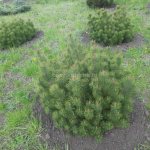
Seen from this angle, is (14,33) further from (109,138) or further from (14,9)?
(109,138)

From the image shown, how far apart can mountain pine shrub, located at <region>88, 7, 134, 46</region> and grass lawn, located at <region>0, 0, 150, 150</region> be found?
40 cm

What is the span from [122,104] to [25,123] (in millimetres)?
1642

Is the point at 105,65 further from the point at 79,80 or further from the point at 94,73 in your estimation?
the point at 79,80

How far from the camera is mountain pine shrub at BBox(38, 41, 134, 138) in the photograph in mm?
4410

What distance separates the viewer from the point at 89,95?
4570mm

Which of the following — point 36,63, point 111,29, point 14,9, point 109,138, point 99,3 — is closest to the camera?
point 109,138

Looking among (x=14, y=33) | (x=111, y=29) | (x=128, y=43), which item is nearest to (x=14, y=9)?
(x=14, y=33)

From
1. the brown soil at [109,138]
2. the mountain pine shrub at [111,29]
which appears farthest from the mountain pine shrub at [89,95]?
the mountain pine shrub at [111,29]

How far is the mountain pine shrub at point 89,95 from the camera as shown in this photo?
4.41 m

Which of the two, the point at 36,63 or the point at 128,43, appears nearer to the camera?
the point at 36,63

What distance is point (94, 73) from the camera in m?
4.62

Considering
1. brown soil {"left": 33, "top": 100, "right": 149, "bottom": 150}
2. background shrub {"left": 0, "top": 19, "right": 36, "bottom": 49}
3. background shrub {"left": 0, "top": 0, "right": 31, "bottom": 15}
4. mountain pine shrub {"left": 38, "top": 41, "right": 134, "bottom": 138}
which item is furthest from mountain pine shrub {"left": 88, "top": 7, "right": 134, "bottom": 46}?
background shrub {"left": 0, "top": 0, "right": 31, "bottom": 15}

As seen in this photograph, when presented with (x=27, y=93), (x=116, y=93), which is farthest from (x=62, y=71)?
(x=27, y=93)

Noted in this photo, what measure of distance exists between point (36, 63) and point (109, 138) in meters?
2.71
